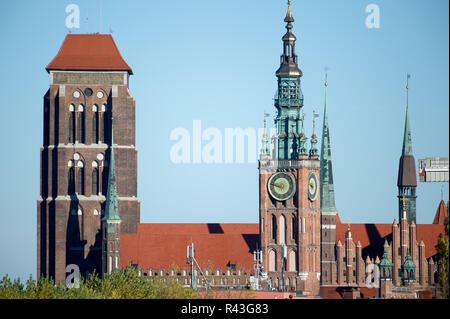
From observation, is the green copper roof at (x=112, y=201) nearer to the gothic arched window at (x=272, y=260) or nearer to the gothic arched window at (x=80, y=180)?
the gothic arched window at (x=80, y=180)

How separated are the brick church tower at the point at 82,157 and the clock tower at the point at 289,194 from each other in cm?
1494

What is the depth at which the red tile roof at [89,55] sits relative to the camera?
172m

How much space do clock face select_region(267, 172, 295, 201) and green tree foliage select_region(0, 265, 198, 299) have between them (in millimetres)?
25529

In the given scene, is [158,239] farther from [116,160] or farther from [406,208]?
[406,208]

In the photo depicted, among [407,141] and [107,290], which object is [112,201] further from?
[407,141]

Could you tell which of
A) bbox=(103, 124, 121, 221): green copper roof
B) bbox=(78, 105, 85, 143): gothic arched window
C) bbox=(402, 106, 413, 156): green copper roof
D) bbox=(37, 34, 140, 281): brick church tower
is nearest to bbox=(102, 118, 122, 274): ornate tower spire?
bbox=(103, 124, 121, 221): green copper roof

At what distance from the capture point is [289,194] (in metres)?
171

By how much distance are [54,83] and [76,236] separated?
17.1 metres

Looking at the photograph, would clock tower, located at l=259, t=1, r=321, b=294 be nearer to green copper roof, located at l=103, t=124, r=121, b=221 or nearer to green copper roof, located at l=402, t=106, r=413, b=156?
green copper roof, located at l=103, t=124, r=121, b=221

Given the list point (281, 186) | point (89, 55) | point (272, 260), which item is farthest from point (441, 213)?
point (89, 55)

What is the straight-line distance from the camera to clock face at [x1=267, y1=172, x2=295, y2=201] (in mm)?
171125

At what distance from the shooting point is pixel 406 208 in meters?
188
